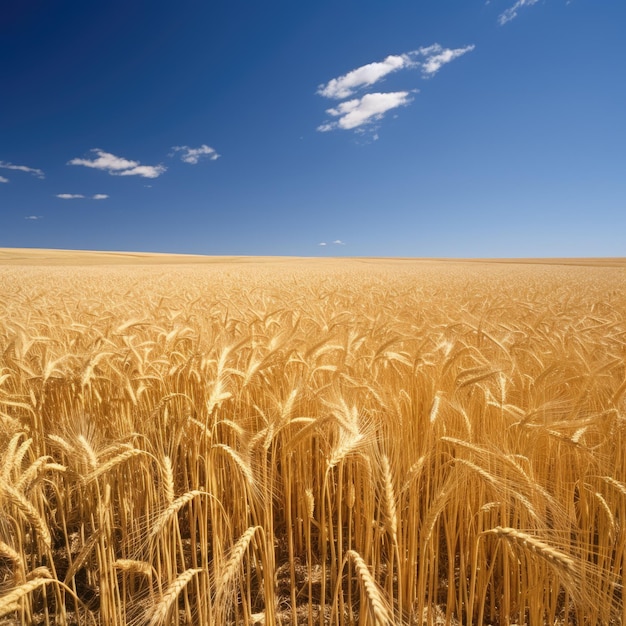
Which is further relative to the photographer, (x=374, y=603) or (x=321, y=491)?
(x=321, y=491)

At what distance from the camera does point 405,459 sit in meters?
1.72

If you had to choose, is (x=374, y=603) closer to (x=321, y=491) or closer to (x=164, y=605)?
(x=164, y=605)

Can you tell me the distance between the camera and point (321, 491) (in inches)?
75.0

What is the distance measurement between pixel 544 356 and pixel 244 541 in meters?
2.34

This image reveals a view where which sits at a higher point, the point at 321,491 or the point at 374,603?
the point at 374,603

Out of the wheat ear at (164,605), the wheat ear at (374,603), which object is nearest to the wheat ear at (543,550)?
the wheat ear at (374,603)

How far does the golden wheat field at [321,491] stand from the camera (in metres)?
1.16

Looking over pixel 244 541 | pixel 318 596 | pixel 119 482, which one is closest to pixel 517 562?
pixel 318 596

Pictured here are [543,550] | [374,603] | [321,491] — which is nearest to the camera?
[374,603]

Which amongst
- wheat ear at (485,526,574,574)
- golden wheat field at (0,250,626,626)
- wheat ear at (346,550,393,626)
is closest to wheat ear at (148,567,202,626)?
golden wheat field at (0,250,626,626)

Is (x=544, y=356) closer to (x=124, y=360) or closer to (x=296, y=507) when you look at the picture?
(x=296, y=507)

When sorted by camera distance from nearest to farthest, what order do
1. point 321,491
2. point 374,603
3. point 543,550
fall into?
1. point 374,603
2. point 543,550
3. point 321,491

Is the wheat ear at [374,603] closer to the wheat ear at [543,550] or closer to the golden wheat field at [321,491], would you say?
the golden wheat field at [321,491]

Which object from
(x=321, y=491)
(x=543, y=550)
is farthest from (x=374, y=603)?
(x=321, y=491)
